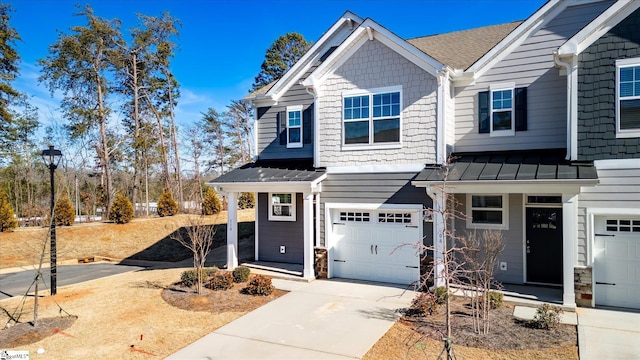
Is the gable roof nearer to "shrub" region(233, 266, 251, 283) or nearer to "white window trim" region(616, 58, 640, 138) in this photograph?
"white window trim" region(616, 58, 640, 138)

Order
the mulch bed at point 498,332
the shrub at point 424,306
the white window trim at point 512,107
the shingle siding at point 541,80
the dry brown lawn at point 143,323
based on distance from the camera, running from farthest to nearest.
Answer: the white window trim at point 512,107 → the shingle siding at point 541,80 → the shrub at point 424,306 → the mulch bed at point 498,332 → the dry brown lawn at point 143,323

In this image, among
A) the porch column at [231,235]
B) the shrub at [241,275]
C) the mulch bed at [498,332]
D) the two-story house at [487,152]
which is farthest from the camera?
the porch column at [231,235]

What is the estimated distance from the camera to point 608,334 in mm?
7039

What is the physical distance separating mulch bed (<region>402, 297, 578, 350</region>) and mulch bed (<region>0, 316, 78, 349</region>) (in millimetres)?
6943

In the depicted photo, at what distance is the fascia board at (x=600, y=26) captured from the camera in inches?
334

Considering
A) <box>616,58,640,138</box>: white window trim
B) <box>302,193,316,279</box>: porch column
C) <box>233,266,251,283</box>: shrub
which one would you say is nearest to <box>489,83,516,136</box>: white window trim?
<box>616,58,640,138</box>: white window trim

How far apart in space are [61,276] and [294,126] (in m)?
10.0

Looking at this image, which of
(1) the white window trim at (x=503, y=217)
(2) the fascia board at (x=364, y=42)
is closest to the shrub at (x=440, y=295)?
(1) the white window trim at (x=503, y=217)

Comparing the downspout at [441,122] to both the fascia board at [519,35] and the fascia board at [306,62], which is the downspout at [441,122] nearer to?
the fascia board at [519,35]

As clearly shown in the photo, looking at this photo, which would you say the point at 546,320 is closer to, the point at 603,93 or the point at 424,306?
the point at 424,306

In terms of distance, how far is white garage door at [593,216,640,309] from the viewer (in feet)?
28.3

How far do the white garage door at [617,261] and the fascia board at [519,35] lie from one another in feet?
15.5

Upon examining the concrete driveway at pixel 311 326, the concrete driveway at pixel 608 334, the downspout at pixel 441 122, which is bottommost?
the concrete driveway at pixel 311 326

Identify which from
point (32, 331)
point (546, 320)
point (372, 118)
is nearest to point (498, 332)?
point (546, 320)
